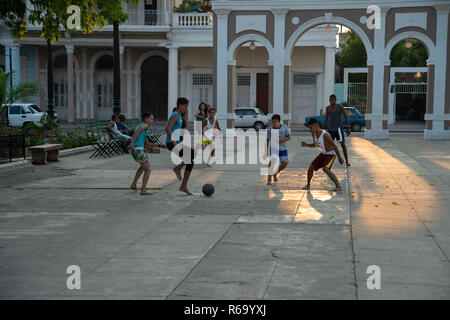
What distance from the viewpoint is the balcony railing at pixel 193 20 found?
3341 cm

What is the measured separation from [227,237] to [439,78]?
19.1 m

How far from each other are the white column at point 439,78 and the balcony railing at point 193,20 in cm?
1394

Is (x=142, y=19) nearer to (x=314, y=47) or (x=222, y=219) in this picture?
(x=314, y=47)

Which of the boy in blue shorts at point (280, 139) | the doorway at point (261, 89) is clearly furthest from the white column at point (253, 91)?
the boy in blue shorts at point (280, 139)

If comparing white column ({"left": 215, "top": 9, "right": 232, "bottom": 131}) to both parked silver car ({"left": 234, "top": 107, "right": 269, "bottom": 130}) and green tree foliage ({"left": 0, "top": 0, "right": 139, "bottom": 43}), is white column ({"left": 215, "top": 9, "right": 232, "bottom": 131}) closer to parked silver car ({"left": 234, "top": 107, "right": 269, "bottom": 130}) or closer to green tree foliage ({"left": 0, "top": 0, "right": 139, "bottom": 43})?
parked silver car ({"left": 234, "top": 107, "right": 269, "bottom": 130})

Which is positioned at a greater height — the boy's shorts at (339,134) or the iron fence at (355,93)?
the iron fence at (355,93)

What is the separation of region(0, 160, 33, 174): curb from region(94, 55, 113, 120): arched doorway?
22.3 m

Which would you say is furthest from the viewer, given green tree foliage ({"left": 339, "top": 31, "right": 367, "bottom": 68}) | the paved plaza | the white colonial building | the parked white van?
green tree foliage ({"left": 339, "top": 31, "right": 367, "bottom": 68})

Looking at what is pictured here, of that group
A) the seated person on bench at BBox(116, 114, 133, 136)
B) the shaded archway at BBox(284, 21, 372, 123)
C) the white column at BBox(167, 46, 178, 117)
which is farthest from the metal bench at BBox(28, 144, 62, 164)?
the shaded archway at BBox(284, 21, 372, 123)

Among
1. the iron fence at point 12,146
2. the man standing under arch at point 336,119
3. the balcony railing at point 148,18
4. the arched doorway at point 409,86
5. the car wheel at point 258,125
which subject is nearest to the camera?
the iron fence at point 12,146

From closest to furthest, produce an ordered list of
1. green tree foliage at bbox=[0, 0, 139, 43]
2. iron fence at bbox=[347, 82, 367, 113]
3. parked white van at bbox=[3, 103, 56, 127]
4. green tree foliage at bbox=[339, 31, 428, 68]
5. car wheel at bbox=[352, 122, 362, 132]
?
green tree foliage at bbox=[0, 0, 139, 43] → parked white van at bbox=[3, 103, 56, 127] → car wheel at bbox=[352, 122, 362, 132] → iron fence at bbox=[347, 82, 367, 113] → green tree foliage at bbox=[339, 31, 428, 68]

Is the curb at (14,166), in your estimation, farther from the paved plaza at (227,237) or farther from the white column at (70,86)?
the white column at (70,86)

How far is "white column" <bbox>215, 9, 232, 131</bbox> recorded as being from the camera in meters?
25.2
